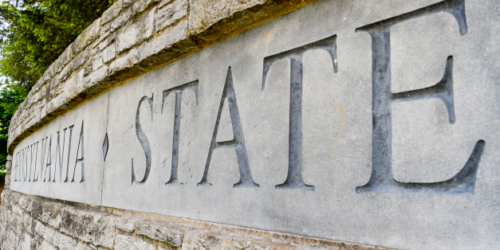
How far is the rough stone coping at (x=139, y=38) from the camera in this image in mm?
1892

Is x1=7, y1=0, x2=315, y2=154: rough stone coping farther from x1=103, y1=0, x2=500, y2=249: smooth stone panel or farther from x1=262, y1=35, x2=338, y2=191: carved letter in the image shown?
x1=262, y1=35, x2=338, y2=191: carved letter

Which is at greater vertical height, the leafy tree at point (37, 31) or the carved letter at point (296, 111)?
Answer: the leafy tree at point (37, 31)

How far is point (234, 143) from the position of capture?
1.88 m

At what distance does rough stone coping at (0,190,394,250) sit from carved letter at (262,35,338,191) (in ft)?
0.80

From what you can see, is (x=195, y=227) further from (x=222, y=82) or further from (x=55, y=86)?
(x=55, y=86)

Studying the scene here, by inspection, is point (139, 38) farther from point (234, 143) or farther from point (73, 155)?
point (73, 155)

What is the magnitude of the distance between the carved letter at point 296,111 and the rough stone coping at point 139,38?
245 mm

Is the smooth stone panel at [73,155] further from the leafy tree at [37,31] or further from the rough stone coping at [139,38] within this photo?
the leafy tree at [37,31]

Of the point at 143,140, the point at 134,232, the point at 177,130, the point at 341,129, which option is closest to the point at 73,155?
the point at 143,140

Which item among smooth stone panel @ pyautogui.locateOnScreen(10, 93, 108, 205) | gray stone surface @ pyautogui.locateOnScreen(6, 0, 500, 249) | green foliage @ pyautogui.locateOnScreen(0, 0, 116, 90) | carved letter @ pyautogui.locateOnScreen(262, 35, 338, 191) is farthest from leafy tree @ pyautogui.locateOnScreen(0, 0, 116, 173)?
carved letter @ pyautogui.locateOnScreen(262, 35, 338, 191)

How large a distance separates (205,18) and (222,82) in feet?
1.28

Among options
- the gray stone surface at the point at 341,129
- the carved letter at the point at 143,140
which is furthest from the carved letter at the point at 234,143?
the carved letter at the point at 143,140

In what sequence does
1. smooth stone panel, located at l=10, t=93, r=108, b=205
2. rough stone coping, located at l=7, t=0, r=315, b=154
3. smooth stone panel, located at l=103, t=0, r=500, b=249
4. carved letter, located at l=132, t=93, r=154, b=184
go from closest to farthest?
smooth stone panel, located at l=103, t=0, r=500, b=249 → rough stone coping, located at l=7, t=0, r=315, b=154 → carved letter, located at l=132, t=93, r=154, b=184 → smooth stone panel, located at l=10, t=93, r=108, b=205

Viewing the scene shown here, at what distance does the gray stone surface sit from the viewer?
1.13 m
